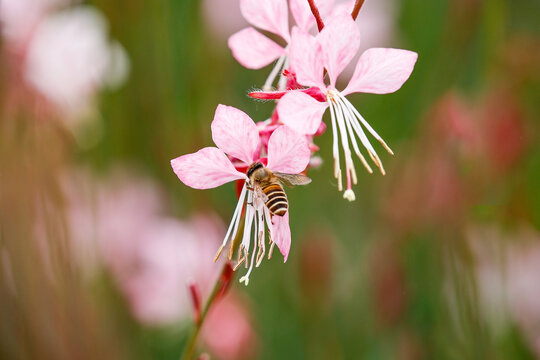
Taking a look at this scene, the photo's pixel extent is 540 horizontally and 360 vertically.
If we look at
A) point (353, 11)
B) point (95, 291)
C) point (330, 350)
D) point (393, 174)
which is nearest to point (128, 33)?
point (95, 291)

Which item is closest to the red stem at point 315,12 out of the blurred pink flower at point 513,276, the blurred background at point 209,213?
the blurred background at point 209,213

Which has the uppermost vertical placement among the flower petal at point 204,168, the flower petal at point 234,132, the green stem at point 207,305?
the flower petal at point 234,132

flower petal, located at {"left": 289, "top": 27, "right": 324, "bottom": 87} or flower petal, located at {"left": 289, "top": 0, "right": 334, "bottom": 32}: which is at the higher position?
flower petal, located at {"left": 289, "top": 0, "right": 334, "bottom": 32}

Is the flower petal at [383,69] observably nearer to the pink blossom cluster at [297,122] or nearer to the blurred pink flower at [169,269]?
the pink blossom cluster at [297,122]

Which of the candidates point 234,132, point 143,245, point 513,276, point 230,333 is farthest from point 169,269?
point 234,132

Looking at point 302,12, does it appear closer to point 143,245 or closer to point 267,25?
point 267,25

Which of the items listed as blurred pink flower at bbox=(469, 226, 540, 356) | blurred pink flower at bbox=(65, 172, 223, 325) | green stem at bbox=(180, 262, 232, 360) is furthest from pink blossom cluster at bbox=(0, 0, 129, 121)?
blurred pink flower at bbox=(469, 226, 540, 356)

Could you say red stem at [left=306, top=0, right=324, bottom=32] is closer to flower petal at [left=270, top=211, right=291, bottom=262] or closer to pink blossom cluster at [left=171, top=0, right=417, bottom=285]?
pink blossom cluster at [left=171, top=0, right=417, bottom=285]

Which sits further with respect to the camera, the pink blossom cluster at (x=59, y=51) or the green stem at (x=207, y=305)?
the pink blossom cluster at (x=59, y=51)
